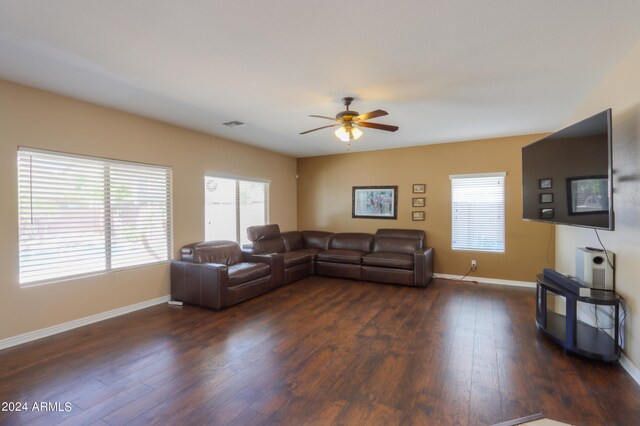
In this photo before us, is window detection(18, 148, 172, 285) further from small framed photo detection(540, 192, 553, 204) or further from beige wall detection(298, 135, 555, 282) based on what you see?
small framed photo detection(540, 192, 553, 204)

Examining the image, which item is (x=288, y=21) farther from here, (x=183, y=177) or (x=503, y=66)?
(x=183, y=177)

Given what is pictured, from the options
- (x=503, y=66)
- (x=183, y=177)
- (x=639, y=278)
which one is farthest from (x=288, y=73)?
(x=639, y=278)

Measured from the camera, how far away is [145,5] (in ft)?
5.86

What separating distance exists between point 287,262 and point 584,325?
13.0 ft

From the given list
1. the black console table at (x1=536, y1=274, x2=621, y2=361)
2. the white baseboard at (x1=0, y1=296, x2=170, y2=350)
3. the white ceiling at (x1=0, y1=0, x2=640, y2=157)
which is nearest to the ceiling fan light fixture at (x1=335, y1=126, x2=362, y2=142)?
the white ceiling at (x1=0, y1=0, x2=640, y2=157)

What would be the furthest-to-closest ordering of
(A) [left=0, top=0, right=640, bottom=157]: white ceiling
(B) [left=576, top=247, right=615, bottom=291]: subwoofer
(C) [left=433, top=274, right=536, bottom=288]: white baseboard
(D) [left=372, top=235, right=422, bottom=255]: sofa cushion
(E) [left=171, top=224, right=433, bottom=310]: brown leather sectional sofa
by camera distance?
1. (D) [left=372, top=235, right=422, bottom=255]: sofa cushion
2. (C) [left=433, top=274, right=536, bottom=288]: white baseboard
3. (E) [left=171, top=224, right=433, bottom=310]: brown leather sectional sofa
4. (B) [left=576, top=247, right=615, bottom=291]: subwoofer
5. (A) [left=0, top=0, right=640, bottom=157]: white ceiling

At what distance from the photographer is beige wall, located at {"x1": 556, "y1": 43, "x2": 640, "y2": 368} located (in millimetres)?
2195

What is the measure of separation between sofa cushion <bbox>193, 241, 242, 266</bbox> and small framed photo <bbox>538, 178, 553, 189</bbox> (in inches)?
170

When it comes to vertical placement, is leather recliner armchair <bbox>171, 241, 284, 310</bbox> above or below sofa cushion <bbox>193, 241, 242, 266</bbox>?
below

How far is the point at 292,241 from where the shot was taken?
6.23 m

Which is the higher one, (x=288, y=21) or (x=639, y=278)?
(x=288, y=21)

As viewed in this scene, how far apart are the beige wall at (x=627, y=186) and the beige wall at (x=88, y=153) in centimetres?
509

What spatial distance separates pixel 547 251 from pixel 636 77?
341 centimetres

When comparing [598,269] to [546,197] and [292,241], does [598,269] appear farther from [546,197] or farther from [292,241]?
[292,241]
